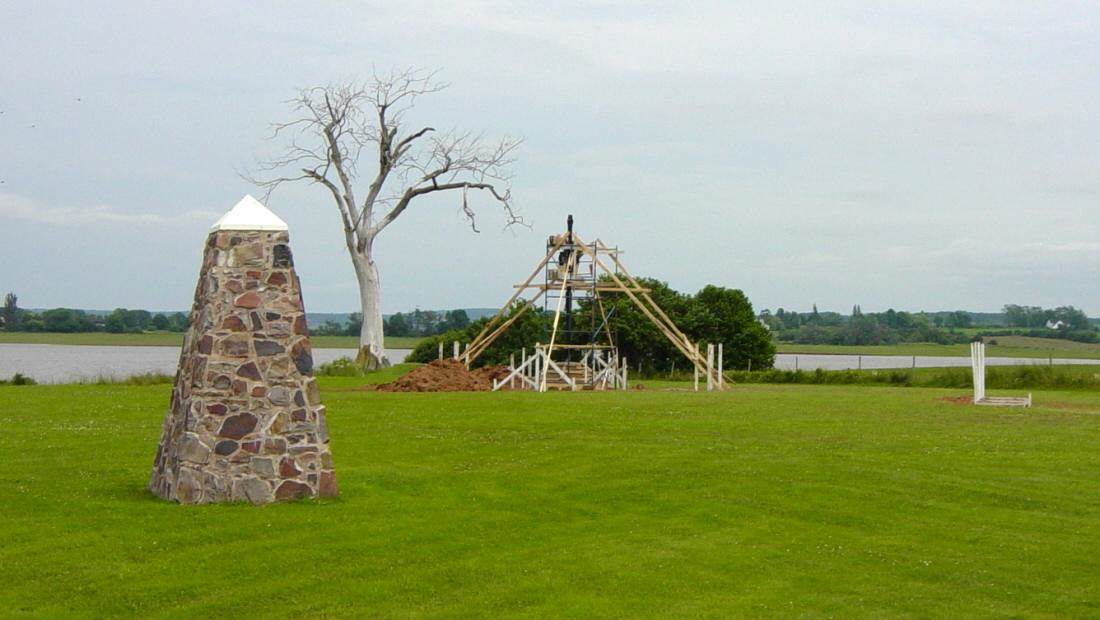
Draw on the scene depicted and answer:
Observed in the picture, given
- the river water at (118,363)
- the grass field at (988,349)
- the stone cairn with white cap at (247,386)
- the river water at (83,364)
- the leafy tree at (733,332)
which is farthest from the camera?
the grass field at (988,349)

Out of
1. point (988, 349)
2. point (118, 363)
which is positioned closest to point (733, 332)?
point (118, 363)

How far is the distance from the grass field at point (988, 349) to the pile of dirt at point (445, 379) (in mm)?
67099

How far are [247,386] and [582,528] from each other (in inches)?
175

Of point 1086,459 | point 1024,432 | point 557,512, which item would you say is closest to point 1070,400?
point 1024,432

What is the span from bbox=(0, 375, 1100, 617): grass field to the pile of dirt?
13.0 metres

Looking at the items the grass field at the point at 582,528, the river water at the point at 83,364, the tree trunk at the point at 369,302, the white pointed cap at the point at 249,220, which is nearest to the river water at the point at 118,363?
the river water at the point at 83,364

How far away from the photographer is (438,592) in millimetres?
12078

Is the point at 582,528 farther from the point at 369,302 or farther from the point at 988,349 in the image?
the point at 988,349

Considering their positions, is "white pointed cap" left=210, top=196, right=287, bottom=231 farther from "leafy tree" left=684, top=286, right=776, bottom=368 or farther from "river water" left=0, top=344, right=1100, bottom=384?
"leafy tree" left=684, top=286, right=776, bottom=368

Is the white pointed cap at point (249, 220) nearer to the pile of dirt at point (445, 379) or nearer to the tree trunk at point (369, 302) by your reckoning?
the pile of dirt at point (445, 379)

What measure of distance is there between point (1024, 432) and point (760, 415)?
18.7 ft

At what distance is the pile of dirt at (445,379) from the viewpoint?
3697 cm

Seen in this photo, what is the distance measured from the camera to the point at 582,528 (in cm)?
1479

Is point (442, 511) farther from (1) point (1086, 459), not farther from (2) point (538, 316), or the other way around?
(2) point (538, 316)
